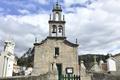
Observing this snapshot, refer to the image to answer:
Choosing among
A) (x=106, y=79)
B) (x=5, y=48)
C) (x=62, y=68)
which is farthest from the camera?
(x=5, y=48)

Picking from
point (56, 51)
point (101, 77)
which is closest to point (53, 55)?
point (56, 51)

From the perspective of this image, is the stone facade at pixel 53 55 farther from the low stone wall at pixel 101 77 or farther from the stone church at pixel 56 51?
the low stone wall at pixel 101 77

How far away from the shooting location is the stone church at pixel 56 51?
34500 millimetres

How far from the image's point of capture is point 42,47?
35969 millimetres

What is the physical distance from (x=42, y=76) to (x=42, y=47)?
56.9 ft

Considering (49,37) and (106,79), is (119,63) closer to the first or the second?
(49,37)

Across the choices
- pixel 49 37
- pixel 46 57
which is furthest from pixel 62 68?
pixel 49 37

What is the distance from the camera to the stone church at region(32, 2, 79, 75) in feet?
113

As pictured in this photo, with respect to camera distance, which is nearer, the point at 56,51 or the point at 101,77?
the point at 101,77

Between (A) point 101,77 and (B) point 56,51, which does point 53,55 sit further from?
(A) point 101,77

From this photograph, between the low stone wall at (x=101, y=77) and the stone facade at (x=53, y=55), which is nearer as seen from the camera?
the low stone wall at (x=101, y=77)

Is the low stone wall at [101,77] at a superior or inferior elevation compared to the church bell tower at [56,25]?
inferior

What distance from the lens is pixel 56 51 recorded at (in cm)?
3616

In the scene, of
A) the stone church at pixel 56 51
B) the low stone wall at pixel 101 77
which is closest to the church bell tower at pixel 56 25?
the stone church at pixel 56 51
